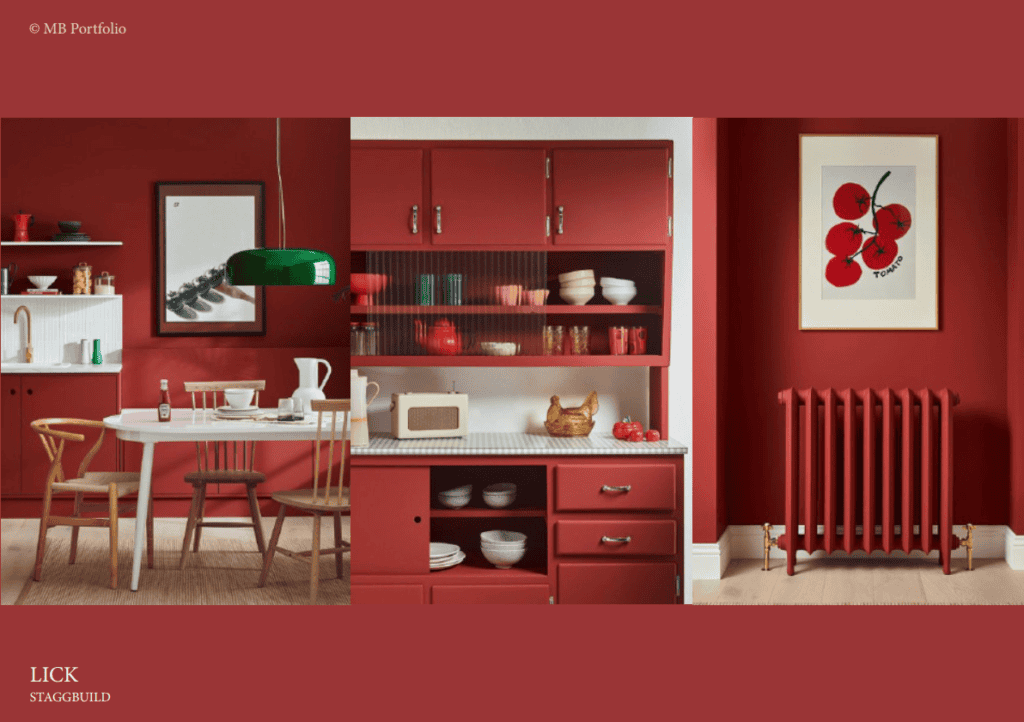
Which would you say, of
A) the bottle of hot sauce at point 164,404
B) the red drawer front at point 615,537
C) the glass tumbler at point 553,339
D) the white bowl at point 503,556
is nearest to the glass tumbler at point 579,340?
the glass tumbler at point 553,339

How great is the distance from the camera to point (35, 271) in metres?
1.97

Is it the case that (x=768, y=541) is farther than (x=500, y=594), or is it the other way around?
(x=768, y=541)

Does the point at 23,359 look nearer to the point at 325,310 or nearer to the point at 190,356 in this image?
the point at 190,356

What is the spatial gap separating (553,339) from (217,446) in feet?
4.03

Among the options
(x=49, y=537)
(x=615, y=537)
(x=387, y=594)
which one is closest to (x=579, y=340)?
(x=615, y=537)

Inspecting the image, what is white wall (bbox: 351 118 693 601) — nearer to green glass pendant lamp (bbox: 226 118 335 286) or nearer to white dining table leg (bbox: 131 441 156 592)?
green glass pendant lamp (bbox: 226 118 335 286)

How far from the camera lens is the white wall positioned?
9.01 ft

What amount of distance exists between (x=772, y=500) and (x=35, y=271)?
266 centimetres

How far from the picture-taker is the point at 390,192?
2.66 metres

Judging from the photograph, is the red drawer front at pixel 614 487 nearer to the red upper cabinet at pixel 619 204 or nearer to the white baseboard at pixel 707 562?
the white baseboard at pixel 707 562

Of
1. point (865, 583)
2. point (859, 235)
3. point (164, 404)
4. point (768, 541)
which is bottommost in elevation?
point (865, 583)

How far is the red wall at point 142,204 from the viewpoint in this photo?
1954 mm

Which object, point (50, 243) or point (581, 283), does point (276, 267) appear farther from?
point (581, 283)

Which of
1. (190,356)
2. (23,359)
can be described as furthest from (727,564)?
(23,359)
